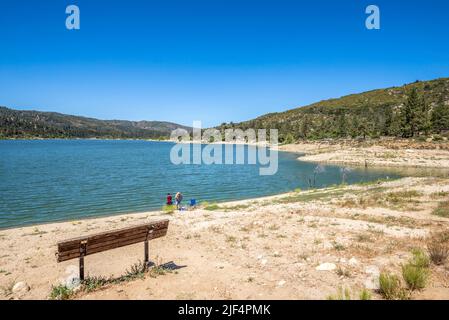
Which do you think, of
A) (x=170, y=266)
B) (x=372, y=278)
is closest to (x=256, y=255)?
(x=170, y=266)

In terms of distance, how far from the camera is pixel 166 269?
921 cm

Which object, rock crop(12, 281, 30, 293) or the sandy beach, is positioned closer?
the sandy beach

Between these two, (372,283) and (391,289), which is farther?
(372,283)

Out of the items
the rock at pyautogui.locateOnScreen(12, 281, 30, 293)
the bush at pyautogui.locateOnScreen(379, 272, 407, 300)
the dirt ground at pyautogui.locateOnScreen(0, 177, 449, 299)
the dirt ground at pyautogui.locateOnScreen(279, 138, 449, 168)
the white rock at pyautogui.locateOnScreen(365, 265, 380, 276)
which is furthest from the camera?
the dirt ground at pyautogui.locateOnScreen(279, 138, 449, 168)

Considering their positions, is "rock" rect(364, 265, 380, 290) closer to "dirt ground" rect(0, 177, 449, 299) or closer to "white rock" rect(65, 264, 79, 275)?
"dirt ground" rect(0, 177, 449, 299)

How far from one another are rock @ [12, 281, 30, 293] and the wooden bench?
1458 millimetres

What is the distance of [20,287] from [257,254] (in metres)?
7.24

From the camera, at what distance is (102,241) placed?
844cm

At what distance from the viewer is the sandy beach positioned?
7.76 m

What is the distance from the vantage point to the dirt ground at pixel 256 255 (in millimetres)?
7749

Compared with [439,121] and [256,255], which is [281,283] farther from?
[439,121]

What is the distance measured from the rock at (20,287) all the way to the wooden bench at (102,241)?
1.46m

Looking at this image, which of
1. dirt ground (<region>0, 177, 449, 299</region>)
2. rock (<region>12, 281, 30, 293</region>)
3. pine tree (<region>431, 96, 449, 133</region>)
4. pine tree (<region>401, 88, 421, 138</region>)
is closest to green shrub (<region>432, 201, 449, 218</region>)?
dirt ground (<region>0, 177, 449, 299</region>)
